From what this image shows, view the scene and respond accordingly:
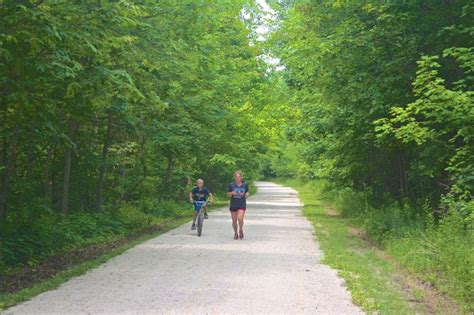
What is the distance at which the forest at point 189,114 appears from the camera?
858 centimetres

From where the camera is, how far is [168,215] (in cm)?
2367

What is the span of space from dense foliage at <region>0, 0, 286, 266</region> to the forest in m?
0.05

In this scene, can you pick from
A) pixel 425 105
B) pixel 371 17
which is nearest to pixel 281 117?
pixel 371 17

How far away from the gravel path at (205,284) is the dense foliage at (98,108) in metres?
2.91

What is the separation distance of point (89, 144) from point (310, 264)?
10810 mm

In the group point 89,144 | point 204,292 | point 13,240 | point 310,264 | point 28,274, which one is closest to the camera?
point 204,292

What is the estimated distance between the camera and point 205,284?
841 cm

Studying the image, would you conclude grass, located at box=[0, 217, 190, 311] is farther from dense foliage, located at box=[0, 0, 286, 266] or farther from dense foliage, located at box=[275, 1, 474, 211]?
dense foliage, located at box=[275, 1, 474, 211]

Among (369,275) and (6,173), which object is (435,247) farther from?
(6,173)

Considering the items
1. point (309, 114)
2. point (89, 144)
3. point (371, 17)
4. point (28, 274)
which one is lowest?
point (28, 274)

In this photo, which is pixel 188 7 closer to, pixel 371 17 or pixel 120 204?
pixel 371 17

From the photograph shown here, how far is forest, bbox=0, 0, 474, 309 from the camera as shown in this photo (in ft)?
28.1

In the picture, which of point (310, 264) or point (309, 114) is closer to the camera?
point (310, 264)

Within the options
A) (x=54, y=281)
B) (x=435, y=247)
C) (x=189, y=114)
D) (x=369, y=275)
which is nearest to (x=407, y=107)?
(x=435, y=247)
